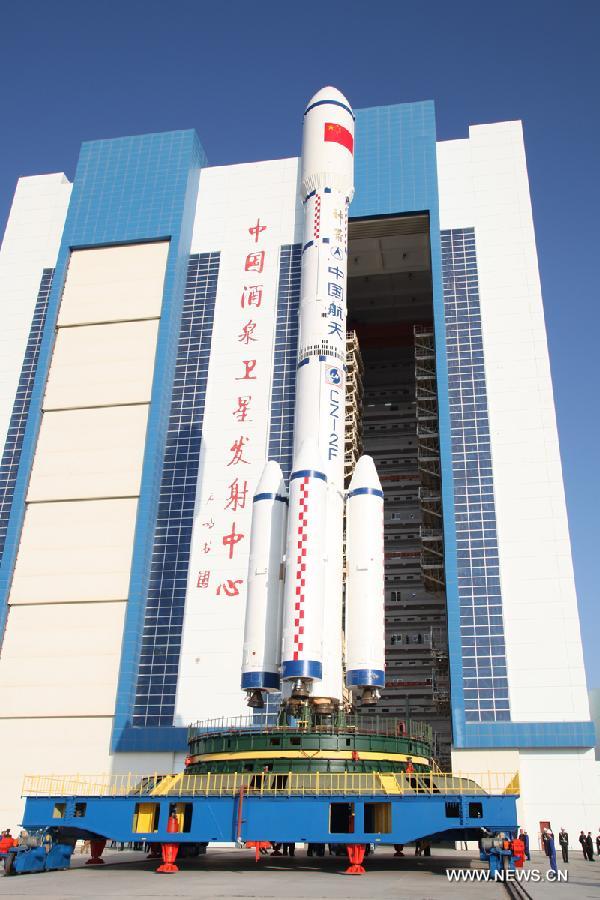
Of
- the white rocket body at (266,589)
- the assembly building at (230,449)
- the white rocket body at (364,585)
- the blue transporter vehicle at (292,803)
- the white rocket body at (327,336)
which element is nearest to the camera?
the blue transporter vehicle at (292,803)

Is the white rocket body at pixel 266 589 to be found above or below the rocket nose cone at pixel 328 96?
below

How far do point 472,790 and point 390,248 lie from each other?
37443 millimetres

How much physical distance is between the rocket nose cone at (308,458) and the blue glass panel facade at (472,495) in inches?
468

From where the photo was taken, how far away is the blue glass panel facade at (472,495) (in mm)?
37312

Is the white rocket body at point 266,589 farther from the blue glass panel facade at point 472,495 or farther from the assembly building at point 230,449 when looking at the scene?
the blue glass panel facade at point 472,495

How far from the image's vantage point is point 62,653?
1640 inches

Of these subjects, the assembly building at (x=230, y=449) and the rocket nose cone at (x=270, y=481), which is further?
the assembly building at (x=230, y=449)

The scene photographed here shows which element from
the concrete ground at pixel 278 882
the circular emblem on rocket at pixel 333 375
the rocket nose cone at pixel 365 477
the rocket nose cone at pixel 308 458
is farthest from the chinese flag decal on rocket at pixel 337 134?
the concrete ground at pixel 278 882

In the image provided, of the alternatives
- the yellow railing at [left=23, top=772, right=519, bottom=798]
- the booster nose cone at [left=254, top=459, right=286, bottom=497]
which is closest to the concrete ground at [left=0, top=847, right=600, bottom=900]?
the yellow railing at [left=23, top=772, right=519, bottom=798]

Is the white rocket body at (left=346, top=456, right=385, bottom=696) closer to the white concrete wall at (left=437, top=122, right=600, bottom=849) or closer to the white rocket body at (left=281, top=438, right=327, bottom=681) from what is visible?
the white rocket body at (left=281, top=438, right=327, bottom=681)

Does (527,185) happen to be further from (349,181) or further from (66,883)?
(66,883)

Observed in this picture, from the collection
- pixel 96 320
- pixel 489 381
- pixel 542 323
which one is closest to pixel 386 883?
pixel 489 381

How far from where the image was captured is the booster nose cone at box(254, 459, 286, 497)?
32594mm

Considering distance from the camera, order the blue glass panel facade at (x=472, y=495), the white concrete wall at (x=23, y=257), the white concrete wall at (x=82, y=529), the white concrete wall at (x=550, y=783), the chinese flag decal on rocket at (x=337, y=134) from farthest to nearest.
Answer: the white concrete wall at (x=23, y=257)
the chinese flag decal on rocket at (x=337, y=134)
the white concrete wall at (x=82, y=529)
the blue glass panel facade at (x=472, y=495)
the white concrete wall at (x=550, y=783)
